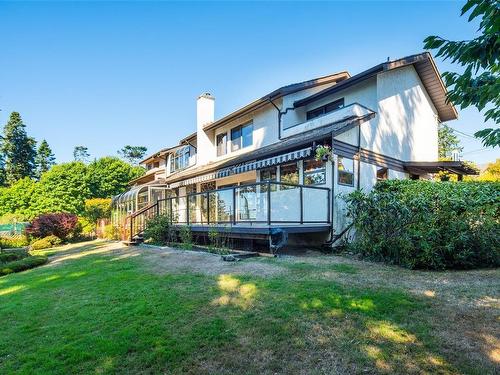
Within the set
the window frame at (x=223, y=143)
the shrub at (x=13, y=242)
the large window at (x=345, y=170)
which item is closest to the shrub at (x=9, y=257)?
the shrub at (x=13, y=242)

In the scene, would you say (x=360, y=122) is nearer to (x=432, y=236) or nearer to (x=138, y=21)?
(x=432, y=236)

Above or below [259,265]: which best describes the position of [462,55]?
above

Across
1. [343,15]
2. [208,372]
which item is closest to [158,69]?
[343,15]

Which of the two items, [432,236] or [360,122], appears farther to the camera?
[360,122]

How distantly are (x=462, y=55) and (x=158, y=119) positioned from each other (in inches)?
1574

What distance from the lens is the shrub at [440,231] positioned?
9.01m

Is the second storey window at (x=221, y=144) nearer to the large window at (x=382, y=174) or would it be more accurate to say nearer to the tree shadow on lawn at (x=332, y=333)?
the large window at (x=382, y=174)

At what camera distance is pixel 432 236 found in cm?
900

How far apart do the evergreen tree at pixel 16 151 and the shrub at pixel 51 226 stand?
40.7 m

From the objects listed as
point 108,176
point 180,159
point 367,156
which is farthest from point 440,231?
point 108,176

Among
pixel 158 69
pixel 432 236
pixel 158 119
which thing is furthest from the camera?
pixel 158 119

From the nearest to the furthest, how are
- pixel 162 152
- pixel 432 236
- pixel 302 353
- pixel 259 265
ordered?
pixel 302 353, pixel 432 236, pixel 259 265, pixel 162 152

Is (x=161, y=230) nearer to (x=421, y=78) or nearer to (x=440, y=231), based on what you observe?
(x=440, y=231)

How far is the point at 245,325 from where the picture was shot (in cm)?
514
